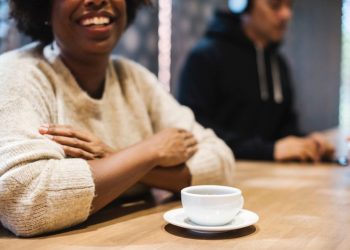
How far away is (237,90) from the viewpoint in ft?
7.46

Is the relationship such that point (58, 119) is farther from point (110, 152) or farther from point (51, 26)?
point (51, 26)

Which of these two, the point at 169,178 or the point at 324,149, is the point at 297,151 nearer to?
the point at 324,149

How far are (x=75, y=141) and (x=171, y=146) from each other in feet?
0.86

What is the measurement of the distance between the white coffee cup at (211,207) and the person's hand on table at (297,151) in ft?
3.74

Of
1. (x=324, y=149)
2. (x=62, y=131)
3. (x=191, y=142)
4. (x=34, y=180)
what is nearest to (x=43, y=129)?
(x=62, y=131)

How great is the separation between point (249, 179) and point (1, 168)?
Result: 886mm

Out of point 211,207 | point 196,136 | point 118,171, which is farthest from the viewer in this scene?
point 196,136

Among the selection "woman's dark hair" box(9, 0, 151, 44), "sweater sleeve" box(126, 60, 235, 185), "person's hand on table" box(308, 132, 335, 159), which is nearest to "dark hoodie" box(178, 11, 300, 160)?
"person's hand on table" box(308, 132, 335, 159)

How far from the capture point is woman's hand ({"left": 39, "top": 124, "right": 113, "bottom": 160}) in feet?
3.44

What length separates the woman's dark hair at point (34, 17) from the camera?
1280 millimetres

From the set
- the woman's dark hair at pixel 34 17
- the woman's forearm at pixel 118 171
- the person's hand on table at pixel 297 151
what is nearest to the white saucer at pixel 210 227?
the woman's forearm at pixel 118 171

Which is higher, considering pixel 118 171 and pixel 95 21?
pixel 95 21

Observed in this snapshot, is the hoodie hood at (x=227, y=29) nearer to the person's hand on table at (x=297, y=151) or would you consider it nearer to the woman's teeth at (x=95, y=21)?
the person's hand on table at (x=297, y=151)

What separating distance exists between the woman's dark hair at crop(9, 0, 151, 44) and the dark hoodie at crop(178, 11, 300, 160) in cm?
92
